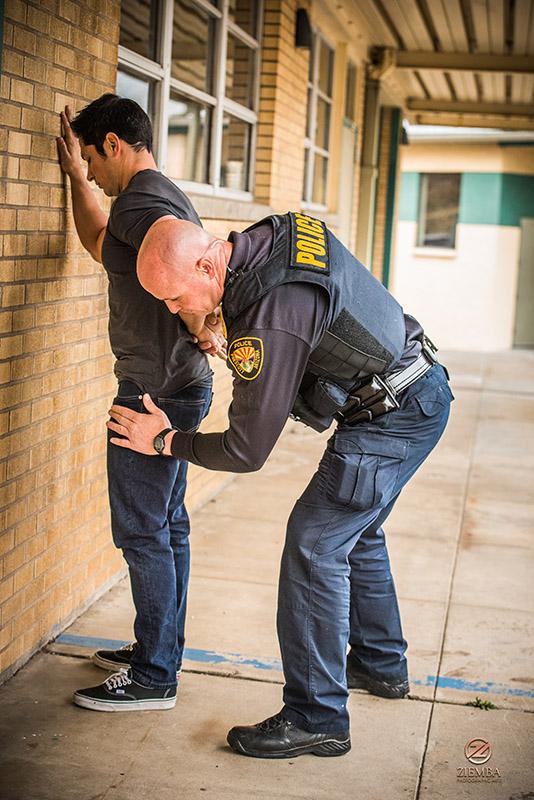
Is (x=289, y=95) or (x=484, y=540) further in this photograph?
(x=289, y=95)

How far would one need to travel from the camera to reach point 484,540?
18.5ft

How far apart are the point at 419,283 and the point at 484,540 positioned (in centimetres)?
1336

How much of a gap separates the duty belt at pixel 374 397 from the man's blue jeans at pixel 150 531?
22.3 inches

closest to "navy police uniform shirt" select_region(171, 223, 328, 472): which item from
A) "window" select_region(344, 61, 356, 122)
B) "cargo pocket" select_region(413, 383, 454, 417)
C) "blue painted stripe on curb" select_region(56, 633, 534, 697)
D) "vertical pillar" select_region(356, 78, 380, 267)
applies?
"cargo pocket" select_region(413, 383, 454, 417)

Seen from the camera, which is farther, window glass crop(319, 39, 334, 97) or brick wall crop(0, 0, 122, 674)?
window glass crop(319, 39, 334, 97)

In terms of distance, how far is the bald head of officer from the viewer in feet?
8.54

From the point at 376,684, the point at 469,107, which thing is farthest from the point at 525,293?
the point at 376,684

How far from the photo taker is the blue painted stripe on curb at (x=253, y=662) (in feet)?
12.0

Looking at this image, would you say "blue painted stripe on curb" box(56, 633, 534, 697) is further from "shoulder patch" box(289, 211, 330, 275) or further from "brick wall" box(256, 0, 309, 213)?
"brick wall" box(256, 0, 309, 213)

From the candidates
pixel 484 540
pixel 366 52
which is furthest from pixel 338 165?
pixel 484 540

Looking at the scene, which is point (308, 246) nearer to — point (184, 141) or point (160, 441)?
point (160, 441)

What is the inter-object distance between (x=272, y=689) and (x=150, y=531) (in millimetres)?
776

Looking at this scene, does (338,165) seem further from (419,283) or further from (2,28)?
(419,283)

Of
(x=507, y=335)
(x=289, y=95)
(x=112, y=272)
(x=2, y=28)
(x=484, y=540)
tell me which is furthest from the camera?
(x=507, y=335)
